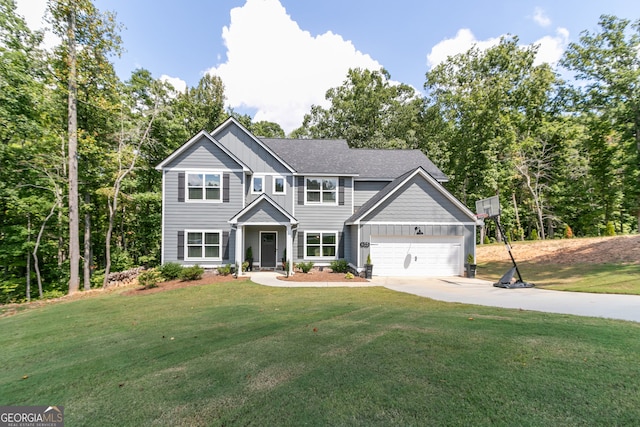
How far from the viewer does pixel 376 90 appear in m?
33.9

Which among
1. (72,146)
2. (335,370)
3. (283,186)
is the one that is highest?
(72,146)

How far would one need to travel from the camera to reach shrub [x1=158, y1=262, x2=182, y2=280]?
1374 cm

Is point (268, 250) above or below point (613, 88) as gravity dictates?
below

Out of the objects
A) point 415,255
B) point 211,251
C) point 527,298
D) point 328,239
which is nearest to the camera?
point 527,298

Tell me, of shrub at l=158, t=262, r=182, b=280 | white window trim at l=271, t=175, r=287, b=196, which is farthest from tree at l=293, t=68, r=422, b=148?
shrub at l=158, t=262, r=182, b=280

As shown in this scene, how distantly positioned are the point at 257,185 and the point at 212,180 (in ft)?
7.85

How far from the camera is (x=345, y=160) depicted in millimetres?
17828

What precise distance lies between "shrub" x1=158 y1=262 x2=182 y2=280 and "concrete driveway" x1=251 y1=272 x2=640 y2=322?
3780 millimetres

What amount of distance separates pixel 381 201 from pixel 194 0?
12919 mm

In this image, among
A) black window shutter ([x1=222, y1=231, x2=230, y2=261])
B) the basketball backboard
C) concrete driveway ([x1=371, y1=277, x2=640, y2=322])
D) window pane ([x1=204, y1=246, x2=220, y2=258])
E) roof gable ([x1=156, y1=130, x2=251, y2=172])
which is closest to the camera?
concrete driveway ([x1=371, y1=277, x2=640, y2=322])

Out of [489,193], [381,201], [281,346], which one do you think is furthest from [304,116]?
[281,346]

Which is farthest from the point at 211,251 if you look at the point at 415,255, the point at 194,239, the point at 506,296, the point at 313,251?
the point at 506,296

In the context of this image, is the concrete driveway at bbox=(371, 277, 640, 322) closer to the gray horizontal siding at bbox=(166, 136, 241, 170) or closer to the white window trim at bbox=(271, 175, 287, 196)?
the white window trim at bbox=(271, 175, 287, 196)

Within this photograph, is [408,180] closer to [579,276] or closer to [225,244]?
[579,276]
